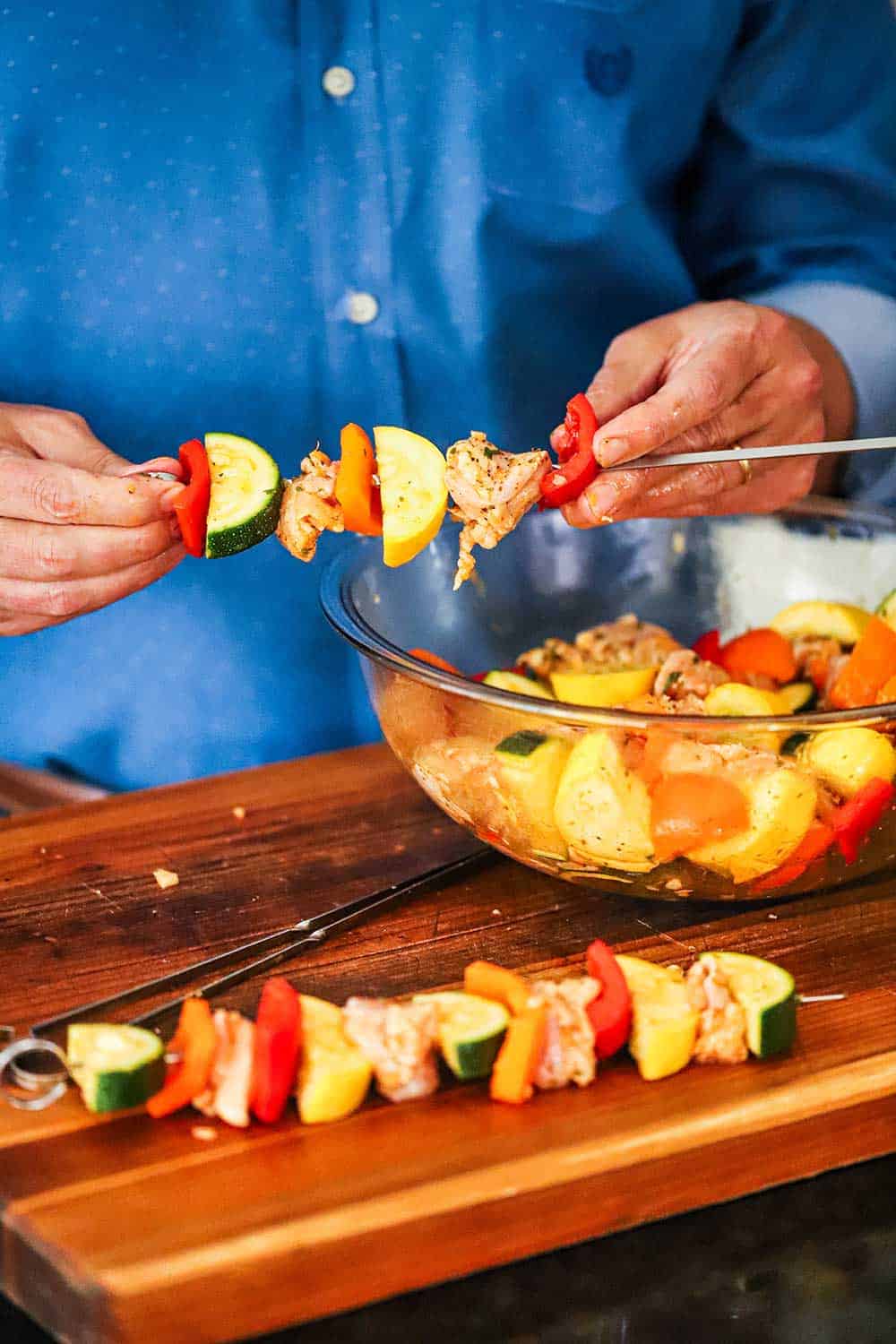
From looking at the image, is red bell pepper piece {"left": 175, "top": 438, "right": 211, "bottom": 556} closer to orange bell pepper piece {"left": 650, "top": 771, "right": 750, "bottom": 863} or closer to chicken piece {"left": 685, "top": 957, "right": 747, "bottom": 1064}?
orange bell pepper piece {"left": 650, "top": 771, "right": 750, "bottom": 863}

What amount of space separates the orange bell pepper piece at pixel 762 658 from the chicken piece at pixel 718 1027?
22.5 inches

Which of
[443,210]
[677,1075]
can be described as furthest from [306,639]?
[677,1075]

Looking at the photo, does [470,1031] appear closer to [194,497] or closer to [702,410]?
[194,497]

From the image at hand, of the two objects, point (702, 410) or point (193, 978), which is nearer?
point (193, 978)

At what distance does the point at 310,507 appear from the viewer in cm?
147

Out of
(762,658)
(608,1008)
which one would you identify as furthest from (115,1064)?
(762,658)

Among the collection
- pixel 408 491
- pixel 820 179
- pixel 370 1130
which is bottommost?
pixel 370 1130

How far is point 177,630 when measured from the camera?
2072mm

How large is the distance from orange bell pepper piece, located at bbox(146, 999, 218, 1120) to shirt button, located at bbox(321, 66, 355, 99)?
4.18 ft

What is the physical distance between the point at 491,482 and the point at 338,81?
0.75 m

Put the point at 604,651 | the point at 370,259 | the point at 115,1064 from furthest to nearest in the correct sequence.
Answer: the point at 370,259 → the point at 604,651 → the point at 115,1064

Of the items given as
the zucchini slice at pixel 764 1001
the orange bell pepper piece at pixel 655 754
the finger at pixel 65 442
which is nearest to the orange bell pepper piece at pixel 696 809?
the orange bell pepper piece at pixel 655 754

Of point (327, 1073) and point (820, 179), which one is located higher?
point (820, 179)

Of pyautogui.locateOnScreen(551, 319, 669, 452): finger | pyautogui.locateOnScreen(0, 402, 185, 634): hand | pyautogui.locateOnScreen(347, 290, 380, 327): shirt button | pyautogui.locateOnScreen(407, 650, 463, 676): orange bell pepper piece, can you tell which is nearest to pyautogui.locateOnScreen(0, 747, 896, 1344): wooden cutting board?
pyautogui.locateOnScreen(407, 650, 463, 676): orange bell pepper piece
